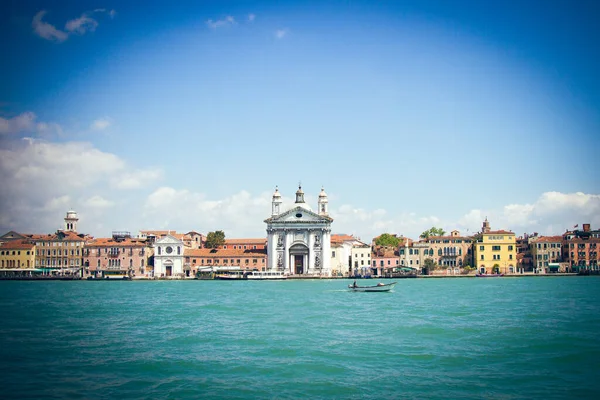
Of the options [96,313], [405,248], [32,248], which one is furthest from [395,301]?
[32,248]

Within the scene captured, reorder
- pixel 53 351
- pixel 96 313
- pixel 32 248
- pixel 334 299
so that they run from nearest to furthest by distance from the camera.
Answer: pixel 53 351 → pixel 96 313 → pixel 334 299 → pixel 32 248

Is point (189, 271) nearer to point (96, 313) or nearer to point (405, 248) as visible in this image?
point (405, 248)

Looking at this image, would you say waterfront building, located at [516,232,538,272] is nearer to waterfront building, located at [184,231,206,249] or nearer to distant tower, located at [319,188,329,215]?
distant tower, located at [319,188,329,215]

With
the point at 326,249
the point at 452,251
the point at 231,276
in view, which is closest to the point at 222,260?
the point at 231,276

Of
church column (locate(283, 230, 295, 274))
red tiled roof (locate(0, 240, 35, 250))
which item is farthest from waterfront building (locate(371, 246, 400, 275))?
red tiled roof (locate(0, 240, 35, 250))

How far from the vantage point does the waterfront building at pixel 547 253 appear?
277ft

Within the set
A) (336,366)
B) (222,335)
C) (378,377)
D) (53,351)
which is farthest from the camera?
(222,335)

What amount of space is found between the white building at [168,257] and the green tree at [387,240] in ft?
107

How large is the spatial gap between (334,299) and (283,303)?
4445mm

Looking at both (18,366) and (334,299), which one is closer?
(18,366)

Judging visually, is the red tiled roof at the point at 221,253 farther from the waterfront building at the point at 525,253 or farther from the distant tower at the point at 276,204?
the waterfront building at the point at 525,253

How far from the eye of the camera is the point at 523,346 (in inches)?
814

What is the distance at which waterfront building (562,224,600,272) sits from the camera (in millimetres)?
83200

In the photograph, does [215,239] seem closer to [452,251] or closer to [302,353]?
[452,251]
